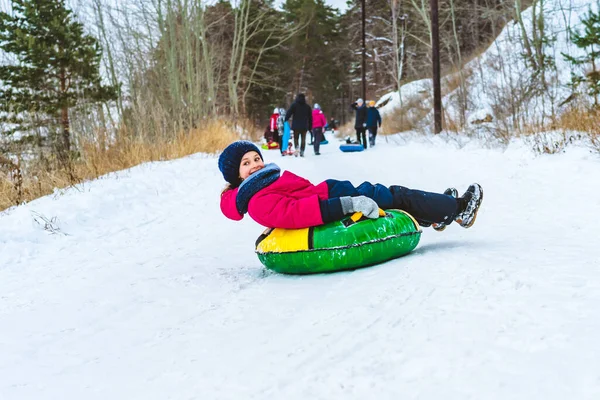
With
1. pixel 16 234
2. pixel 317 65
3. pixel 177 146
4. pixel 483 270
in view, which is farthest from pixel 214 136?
pixel 317 65

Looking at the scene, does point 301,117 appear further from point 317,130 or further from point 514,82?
point 514,82

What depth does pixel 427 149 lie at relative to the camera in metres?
9.75

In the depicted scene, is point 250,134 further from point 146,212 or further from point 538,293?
point 538,293

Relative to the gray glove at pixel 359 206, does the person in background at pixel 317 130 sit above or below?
above

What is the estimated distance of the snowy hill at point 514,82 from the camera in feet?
26.5

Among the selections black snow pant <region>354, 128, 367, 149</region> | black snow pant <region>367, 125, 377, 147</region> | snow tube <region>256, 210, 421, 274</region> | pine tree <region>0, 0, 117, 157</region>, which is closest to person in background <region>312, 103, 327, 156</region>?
black snow pant <region>354, 128, 367, 149</region>

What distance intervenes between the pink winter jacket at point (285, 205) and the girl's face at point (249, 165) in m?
0.14

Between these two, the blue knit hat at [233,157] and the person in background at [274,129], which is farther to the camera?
the person in background at [274,129]

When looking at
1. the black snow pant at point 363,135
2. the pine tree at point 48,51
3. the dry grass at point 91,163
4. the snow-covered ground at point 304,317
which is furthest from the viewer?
the pine tree at point 48,51

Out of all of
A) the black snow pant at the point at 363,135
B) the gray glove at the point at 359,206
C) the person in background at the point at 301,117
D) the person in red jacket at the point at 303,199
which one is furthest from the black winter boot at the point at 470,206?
the black snow pant at the point at 363,135

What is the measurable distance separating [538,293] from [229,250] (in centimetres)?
232

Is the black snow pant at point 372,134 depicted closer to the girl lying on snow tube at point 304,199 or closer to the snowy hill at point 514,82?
the snowy hill at point 514,82

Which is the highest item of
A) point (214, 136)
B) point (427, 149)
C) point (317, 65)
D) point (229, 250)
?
point (317, 65)

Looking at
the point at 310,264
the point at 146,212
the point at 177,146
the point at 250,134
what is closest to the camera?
the point at 310,264
